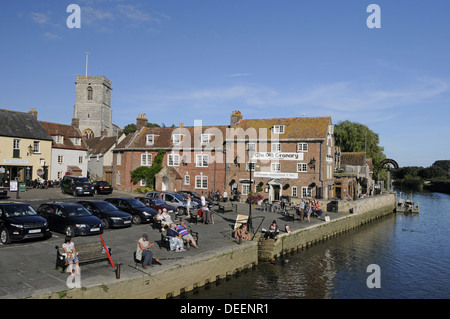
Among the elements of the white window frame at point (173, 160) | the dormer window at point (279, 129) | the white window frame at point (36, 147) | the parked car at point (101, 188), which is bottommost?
the parked car at point (101, 188)

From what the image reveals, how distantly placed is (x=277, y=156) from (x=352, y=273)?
22250 millimetres

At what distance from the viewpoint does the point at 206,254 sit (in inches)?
617

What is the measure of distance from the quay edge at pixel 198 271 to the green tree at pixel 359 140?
140 ft

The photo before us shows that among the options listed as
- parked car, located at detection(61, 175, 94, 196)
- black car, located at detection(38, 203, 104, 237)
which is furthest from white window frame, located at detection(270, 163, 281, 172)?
black car, located at detection(38, 203, 104, 237)

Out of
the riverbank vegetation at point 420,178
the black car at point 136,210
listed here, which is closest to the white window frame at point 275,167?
the black car at point 136,210

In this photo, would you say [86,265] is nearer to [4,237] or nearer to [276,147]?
[4,237]

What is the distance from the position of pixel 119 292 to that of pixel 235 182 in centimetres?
3092

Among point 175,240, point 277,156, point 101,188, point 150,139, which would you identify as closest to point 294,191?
point 277,156

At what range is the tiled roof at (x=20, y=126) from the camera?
1556 inches

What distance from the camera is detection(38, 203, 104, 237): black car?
17344 mm

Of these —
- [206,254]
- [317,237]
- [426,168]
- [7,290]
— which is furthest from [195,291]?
[426,168]

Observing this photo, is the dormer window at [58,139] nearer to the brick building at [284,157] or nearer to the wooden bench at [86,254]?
the brick building at [284,157]

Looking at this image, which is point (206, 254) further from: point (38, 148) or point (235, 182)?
point (38, 148)
